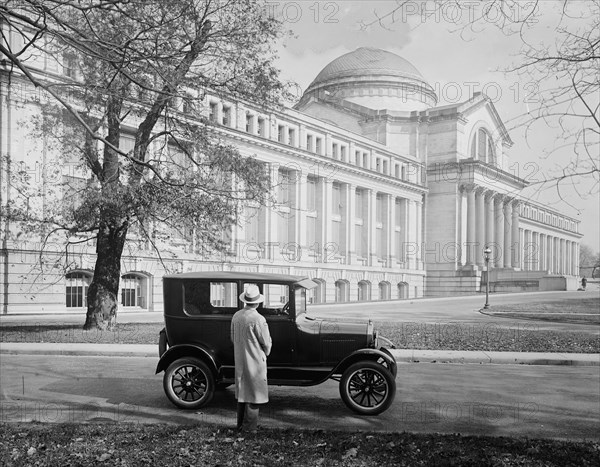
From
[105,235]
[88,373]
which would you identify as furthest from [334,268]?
[88,373]

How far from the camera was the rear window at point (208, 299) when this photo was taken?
9.79 m

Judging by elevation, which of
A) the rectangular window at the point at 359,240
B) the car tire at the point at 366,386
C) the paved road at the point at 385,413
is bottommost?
the paved road at the point at 385,413

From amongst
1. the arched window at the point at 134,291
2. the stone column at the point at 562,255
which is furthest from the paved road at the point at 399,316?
the stone column at the point at 562,255

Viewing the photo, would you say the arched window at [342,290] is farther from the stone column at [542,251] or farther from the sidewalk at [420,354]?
the stone column at [542,251]

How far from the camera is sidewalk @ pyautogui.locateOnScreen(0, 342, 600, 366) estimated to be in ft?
51.8

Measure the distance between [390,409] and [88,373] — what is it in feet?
22.5

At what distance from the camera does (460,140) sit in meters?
74.9

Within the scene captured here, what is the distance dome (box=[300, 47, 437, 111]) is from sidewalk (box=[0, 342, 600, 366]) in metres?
64.7

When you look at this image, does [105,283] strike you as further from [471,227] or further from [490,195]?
[490,195]

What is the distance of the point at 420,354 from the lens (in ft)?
53.6

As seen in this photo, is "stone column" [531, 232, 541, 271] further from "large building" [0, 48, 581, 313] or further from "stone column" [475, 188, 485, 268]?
"stone column" [475, 188, 485, 268]

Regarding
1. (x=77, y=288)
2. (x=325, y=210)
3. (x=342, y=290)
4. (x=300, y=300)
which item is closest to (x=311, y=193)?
(x=325, y=210)

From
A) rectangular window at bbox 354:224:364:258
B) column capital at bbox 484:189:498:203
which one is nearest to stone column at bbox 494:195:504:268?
column capital at bbox 484:189:498:203

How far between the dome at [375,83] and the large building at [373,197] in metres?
0.16
